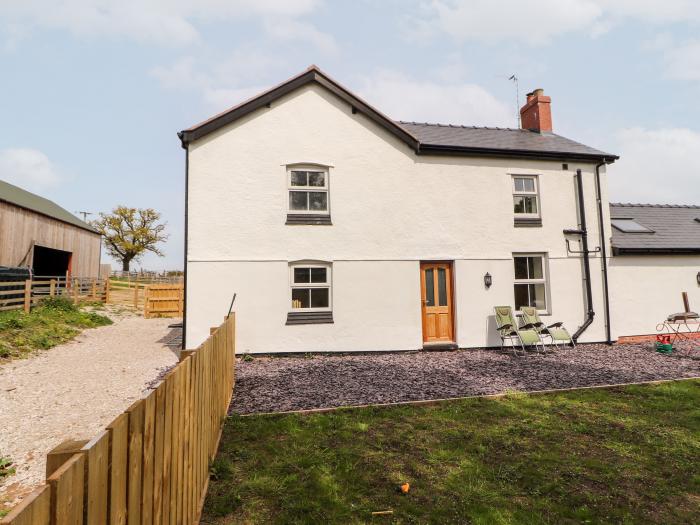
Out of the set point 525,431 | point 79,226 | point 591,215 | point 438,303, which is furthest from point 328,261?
point 79,226

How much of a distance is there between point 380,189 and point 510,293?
5.18 metres

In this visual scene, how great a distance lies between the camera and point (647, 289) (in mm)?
12438

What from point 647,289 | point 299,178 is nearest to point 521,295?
point 647,289

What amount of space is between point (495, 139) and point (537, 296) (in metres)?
5.61

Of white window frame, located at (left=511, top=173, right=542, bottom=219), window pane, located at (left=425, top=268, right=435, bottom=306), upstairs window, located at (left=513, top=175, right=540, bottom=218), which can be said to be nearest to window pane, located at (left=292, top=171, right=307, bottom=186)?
window pane, located at (left=425, top=268, right=435, bottom=306)

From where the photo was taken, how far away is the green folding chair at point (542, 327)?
11.0 meters

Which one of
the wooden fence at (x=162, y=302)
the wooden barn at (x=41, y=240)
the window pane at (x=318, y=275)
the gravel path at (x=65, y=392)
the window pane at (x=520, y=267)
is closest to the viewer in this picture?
the gravel path at (x=65, y=392)

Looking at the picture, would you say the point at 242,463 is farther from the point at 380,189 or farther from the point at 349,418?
the point at 380,189

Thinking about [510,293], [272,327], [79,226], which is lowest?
[272,327]

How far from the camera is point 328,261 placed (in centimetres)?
1073

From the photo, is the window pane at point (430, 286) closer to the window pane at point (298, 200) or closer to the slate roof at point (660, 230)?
the window pane at point (298, 200)

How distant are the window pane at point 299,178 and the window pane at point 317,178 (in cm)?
18

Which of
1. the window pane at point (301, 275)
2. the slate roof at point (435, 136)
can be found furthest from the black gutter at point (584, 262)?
the window pane at point (301, 275)

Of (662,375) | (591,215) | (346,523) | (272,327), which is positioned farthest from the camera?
(591,215)
